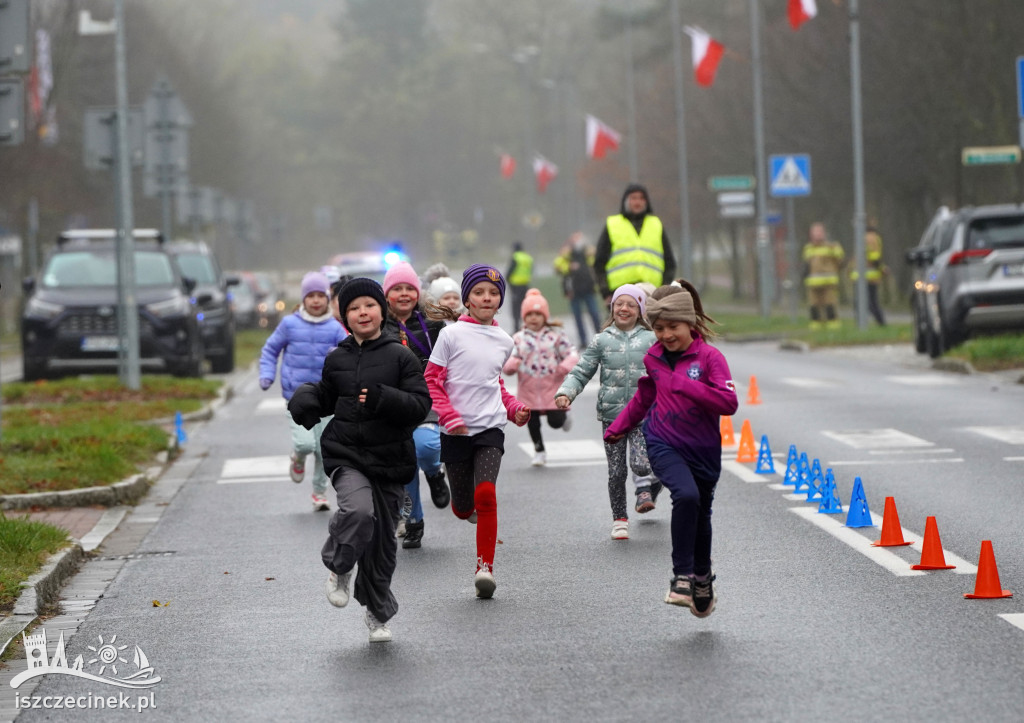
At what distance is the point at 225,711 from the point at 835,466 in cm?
741

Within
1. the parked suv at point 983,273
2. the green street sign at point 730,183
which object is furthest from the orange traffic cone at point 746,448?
the green street sign at point 730,183

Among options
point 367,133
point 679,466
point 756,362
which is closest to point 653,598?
point 679,466

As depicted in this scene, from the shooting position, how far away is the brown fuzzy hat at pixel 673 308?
7.61m

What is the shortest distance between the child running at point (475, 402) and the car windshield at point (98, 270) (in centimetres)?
1699

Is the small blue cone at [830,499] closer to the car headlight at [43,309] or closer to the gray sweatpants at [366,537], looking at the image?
the gray sweatpants at [366,537]

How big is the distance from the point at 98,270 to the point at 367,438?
18.7 meters

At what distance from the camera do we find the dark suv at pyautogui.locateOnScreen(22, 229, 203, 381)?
24.3 m

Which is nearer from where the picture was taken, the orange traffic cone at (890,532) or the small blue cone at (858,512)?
the orange traffic cone at (890,532)

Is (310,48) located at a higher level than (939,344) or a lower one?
higher

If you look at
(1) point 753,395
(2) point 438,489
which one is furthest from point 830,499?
(1) point 753,395

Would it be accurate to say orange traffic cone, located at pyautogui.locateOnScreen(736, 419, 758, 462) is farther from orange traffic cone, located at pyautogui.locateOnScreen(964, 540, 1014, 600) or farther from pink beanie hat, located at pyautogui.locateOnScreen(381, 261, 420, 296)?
orange traffic cone, located at pyautogui.locateOnScreen(964, 540, 1014, 600)

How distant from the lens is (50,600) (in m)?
8.92

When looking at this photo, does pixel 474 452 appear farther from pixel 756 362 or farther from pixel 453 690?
pixel 756 362

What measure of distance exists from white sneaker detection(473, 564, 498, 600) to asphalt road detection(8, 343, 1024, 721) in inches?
2.6
